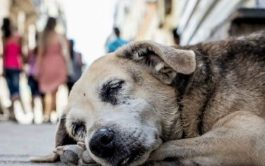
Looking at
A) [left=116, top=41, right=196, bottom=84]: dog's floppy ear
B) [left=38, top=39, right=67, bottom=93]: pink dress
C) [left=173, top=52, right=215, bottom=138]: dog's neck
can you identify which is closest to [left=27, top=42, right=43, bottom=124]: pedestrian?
[left=38, top=39, right=67, bottom=93]: pink dress

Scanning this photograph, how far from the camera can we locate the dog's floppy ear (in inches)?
164

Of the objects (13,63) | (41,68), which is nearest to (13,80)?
(13,63)

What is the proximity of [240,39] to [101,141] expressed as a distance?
4.67 ft

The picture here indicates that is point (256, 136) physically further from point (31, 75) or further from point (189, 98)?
point (31, 75)

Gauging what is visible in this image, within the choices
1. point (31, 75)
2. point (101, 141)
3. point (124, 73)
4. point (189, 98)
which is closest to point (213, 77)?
point (189, 98)

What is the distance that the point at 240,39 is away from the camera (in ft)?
14.9

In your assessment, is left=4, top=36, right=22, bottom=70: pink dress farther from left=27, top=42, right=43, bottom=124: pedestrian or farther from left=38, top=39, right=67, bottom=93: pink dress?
left=38, top=39, right=67, bottom=93: pink dress

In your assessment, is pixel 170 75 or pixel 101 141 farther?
pixel 170 75

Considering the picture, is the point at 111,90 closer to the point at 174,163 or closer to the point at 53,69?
the point at 174,163

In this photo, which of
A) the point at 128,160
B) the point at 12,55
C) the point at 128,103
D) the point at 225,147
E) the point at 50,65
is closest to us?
the point at 225,147

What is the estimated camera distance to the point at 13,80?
44.2ft

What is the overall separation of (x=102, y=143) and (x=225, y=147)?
0.71 m

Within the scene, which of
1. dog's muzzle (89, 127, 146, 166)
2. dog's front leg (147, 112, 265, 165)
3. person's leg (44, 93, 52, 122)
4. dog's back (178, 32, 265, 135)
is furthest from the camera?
person's leg (44, 93, 52, 122)

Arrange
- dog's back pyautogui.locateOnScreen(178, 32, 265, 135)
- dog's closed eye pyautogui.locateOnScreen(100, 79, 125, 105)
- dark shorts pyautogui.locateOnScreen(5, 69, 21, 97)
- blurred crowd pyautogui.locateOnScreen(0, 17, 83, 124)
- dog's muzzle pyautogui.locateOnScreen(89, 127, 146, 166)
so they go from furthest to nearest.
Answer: dark shorts pyautogui.locateOnScreen(5, 69, 21, 97), blurred crowd pyautogui.locateOnScreen(0, 17, 83, 124), dog's closed eye pyautogui.locateOnScreen(100, 79, 125, 105), dog's back pyautogui.locateOnScreen(178, 32, 265, 135), dog's muzzle pyautogui.locateOnScreen(89, 127, 146, 166)
